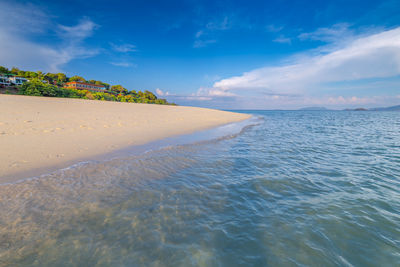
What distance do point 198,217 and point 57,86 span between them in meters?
53.7

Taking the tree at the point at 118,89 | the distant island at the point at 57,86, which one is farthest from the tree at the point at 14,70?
the tree at the point at 118,89

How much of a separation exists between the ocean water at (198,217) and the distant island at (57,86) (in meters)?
38.0

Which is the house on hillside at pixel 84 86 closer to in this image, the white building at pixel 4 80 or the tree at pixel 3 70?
the white building at pixel 4 80

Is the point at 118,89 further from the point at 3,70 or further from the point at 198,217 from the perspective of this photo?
the point at 198,217

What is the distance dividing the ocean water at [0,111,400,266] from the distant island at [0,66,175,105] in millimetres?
37961

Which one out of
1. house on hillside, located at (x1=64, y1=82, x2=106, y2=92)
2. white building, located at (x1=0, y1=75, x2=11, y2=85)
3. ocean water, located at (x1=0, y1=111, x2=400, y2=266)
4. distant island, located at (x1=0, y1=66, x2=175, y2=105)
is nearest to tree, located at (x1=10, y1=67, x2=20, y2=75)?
distant island, located at (x1=0, y1=66, x2=175, y2=105)

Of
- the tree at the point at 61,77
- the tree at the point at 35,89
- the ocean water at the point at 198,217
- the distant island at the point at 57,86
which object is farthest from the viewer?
the tree at the point at 61,77

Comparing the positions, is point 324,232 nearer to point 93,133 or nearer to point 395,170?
point 395,170

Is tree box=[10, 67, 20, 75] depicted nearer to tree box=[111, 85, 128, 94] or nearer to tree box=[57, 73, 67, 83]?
tree box=[57, 73, 67, 83]

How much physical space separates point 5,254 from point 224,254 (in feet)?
9.58

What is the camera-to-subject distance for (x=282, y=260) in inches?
90.5

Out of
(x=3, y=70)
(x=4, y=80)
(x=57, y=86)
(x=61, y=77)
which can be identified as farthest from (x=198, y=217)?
(x=61, y=77)

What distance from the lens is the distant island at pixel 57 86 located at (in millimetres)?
30203

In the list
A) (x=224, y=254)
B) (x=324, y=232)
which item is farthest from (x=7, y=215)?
(x=324, y=232)
